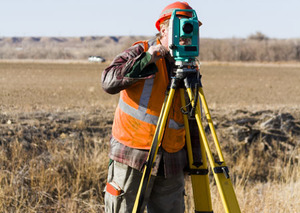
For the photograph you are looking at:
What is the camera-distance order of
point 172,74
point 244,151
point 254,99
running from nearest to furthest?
point 172,74
point 244,151
point 254,99

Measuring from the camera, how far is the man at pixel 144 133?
1992 mm

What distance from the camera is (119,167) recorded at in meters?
2.18

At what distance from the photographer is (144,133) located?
2.08 metres

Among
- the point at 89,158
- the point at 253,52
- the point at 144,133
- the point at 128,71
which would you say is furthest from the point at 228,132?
the point at 253,52

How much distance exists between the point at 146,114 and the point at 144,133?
11 centimetres

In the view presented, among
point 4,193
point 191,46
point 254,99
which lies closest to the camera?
point 191,46

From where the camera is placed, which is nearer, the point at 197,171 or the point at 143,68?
the point at 143,68

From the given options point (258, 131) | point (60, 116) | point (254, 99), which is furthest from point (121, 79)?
point (254, 99)

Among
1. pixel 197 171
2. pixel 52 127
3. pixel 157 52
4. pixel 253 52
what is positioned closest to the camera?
pixel 157 52

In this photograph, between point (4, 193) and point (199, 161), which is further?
point (4, 193)

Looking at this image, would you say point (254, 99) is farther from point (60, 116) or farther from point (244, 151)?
point (60, 116)

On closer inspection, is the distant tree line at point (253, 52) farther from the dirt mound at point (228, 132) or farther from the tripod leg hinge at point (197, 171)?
the tripod leg hinge at point (197, 171)

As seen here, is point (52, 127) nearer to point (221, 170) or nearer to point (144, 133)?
point (144, 133)

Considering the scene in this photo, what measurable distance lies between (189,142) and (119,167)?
428 mm
